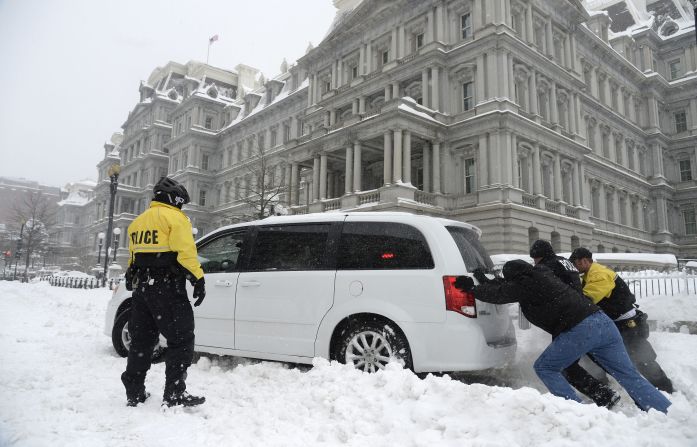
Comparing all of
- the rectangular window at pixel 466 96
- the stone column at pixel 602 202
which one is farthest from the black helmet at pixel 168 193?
the stone column at pixel 602 202

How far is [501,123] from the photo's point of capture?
2566cm

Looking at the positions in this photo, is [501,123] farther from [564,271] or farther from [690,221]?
[690,221]

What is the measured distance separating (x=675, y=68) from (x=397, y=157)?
122 feet

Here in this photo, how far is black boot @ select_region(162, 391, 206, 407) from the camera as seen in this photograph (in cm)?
393

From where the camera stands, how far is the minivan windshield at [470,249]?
4.88 meters

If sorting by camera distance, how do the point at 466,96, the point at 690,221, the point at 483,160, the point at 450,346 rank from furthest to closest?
the point at 690,221
the point at 466,96
the point at 483,160
the point at 450,346

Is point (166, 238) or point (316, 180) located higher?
point (316, 180)

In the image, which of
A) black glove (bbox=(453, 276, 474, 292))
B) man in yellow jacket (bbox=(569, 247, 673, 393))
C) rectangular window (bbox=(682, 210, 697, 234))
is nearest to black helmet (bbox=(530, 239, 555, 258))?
man in yellow jacket (bbox=(569, 247, 673, 393))

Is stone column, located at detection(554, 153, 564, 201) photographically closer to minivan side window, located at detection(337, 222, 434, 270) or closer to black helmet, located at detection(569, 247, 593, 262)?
black helmet, located at detection(569, 247, 593, 262)

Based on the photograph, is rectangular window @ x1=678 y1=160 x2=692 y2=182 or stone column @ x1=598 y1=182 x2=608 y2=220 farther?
rectangular window @ x1=678 y1=160 x2=692 y2=182

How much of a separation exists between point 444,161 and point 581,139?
11.9 m

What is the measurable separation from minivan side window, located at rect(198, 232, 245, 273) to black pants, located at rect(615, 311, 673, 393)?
15.0 ft

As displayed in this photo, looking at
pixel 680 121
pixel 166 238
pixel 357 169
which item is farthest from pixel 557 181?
pixel 166 238

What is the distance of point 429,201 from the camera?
85.8ft
